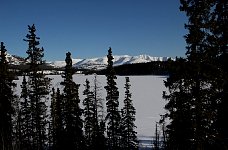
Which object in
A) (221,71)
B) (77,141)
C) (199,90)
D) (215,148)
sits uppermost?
(221,71)

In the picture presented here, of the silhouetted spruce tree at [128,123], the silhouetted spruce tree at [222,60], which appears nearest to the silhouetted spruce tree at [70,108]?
the silhouetted spruce tree at [128,123]

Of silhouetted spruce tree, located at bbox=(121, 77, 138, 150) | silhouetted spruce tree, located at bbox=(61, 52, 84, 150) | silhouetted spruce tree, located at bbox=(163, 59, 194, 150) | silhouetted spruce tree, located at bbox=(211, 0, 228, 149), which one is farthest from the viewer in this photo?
silhouetted spruce tree, located at bbox=(121, 77, 138, 150)

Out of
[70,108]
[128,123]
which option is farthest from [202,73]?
[128,123]

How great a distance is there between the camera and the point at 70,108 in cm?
3052

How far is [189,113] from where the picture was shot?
16062 mm

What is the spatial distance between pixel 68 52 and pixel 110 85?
716 centimetres

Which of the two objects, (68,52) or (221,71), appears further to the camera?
(68,52)

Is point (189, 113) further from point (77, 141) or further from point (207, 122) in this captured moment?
point (77, 141)

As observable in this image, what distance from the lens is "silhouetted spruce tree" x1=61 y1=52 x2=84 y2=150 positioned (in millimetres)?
29797

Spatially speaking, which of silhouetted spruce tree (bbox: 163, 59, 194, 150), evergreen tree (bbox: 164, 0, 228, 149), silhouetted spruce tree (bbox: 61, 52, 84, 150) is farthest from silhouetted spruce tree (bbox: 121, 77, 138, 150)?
evergreen tree (bbox: 164, 0, 228, 149)

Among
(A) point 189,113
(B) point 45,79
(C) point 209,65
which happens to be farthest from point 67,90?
(C) point 209,65

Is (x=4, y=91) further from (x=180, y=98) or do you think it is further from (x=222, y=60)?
(x=222, y=60)

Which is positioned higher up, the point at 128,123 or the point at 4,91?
the point at 4,91

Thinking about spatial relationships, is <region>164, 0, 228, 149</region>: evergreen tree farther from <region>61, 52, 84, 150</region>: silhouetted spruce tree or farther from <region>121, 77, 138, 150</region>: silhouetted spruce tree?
<region>121, 77, 138, 150</region>: silhouetted spruce tree
